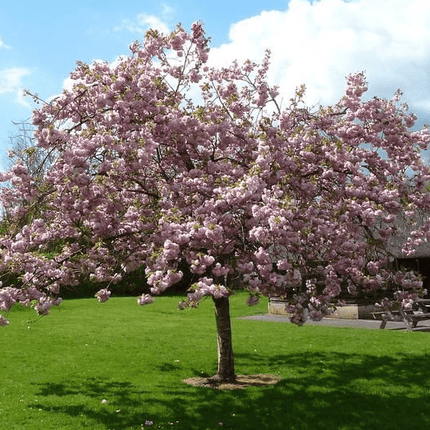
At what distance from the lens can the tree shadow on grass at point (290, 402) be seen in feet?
32.0

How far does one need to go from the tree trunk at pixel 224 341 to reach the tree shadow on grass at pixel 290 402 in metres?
0.74

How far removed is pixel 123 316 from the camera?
26375 millimetres

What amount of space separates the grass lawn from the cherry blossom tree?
1.86 m

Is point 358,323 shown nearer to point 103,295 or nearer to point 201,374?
point 201,374

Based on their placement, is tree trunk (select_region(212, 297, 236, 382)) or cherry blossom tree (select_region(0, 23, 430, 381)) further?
tree trunk (select_region(212, 297, 236, 382))

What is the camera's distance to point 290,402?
431 inches

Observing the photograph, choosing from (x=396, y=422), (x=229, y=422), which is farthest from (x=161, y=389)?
(x=396, y=422)

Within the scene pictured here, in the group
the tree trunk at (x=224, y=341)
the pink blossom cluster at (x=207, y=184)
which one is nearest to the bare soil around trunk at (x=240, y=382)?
the tree trunk at (x=224, y=341)

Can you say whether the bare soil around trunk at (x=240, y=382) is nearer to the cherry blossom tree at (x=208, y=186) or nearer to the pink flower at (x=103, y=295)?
the cherry blossom tree at (x=208, y=186)

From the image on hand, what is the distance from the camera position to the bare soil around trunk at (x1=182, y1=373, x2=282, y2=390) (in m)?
12.3

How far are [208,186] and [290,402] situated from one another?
4524mm

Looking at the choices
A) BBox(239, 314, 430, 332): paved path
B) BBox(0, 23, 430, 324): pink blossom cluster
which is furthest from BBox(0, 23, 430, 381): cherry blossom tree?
BBox(239, 314, 430, 332): paved path

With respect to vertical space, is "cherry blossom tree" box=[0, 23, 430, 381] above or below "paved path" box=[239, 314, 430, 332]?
above

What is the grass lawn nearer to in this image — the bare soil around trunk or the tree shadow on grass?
the tree shadow on grass
